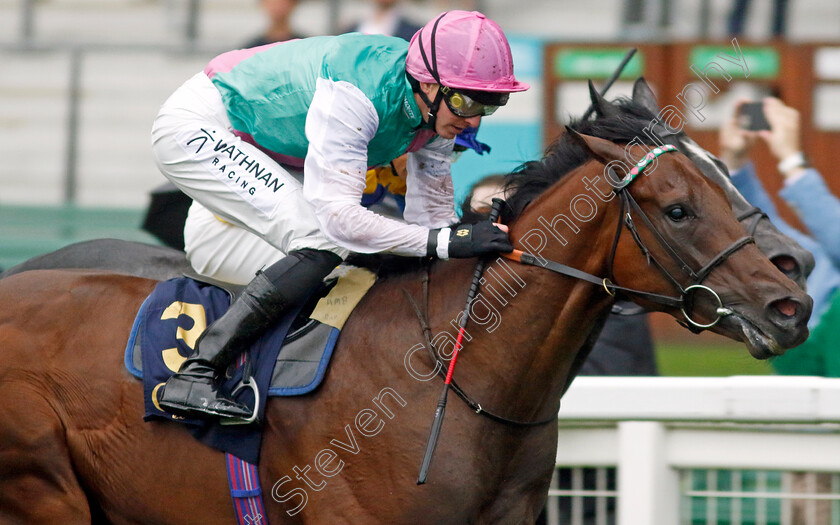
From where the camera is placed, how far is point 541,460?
3289 mm

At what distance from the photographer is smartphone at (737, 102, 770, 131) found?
4.89 meters

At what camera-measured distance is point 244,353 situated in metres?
3.37

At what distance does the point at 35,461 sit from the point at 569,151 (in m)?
1.96

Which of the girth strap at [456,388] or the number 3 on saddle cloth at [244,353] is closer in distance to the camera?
the girth strap at [456,388]

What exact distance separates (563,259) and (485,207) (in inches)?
18.3

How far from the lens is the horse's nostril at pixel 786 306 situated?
2912mm

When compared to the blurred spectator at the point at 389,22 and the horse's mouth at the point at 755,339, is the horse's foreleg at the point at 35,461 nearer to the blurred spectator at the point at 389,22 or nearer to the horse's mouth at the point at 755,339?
the horse's mouth at the point at 755,339

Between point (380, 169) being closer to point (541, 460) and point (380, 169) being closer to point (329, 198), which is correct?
point (329, 198)

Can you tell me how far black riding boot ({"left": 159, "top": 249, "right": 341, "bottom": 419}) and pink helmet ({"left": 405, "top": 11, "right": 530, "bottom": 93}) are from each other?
649 millimetres

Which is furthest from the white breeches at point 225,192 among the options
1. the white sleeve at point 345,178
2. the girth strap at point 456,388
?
the girth strap at point 456,388

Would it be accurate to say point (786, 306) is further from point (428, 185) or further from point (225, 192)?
point (225, 192)

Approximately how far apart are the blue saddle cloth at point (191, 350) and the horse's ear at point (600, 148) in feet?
3.05

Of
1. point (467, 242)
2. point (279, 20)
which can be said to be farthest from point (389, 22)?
point (467, 242)

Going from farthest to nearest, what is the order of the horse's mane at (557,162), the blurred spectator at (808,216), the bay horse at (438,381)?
1. the blurred spectator at (808,216)
2. the horse's mane at (557,162)
3. the bay horse at (438,381)
